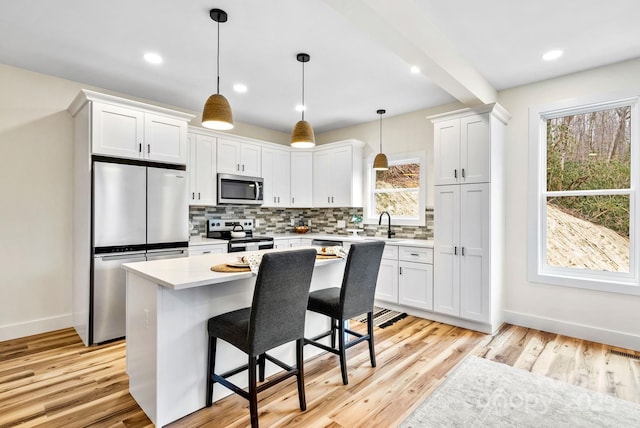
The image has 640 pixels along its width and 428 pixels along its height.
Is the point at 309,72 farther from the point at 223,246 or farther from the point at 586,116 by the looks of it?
the point at 586,116

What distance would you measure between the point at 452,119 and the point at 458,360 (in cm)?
247

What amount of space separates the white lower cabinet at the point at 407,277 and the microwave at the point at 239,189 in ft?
6.74

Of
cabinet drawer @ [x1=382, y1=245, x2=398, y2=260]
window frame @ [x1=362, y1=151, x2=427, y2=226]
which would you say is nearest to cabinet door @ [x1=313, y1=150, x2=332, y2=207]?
window frame @ [x1=362, y1=151, x2=427, y2=226]

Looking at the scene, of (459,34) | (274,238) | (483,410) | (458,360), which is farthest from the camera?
(274,238)

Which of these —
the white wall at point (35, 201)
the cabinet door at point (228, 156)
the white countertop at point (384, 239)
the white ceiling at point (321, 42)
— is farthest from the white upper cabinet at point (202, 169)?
the white wall at point (35, 201)

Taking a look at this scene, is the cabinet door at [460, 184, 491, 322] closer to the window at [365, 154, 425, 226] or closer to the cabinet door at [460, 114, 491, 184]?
the cabinet door at [460, 114, 491, 184]

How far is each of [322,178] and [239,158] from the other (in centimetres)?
133

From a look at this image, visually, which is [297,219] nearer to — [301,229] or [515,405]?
[301,229]

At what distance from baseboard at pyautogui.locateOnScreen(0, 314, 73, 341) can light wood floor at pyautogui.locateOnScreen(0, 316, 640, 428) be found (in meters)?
0.10

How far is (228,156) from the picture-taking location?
15.4 feet

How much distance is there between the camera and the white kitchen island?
1963mm

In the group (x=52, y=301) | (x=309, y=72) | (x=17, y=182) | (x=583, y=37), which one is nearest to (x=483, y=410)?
(x=583, y=37)

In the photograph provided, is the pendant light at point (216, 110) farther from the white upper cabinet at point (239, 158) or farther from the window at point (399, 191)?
the window at point (399, 191)

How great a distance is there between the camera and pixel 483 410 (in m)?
2.15
